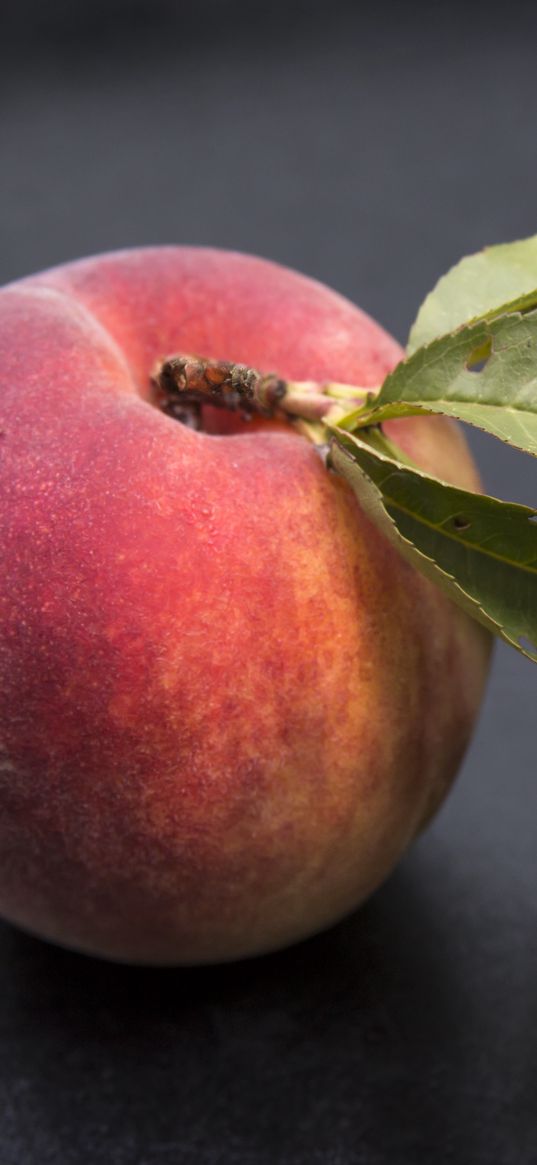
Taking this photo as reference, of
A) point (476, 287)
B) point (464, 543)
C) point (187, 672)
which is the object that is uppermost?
point (476, 287)

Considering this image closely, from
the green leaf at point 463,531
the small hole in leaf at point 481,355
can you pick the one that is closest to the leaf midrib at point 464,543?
the green leaf at point 463,531

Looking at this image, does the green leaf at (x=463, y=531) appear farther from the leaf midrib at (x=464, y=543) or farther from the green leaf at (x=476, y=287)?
the green leaf at (x=476, y=287)

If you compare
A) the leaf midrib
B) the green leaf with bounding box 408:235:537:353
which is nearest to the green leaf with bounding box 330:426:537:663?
the leaf midrib

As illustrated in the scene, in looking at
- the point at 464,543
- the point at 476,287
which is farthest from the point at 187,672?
the point at 476,287

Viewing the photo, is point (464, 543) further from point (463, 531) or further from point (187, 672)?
point (187, 672)

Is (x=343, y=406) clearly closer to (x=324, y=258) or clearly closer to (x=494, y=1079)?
(x=494, y=1079)

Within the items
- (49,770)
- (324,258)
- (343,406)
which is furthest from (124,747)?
(324,258)

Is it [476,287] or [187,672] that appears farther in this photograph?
[476,287]
